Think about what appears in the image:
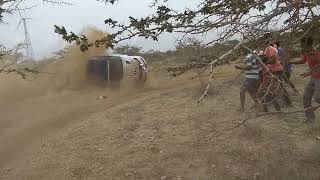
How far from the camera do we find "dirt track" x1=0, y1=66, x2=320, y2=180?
8195 mm

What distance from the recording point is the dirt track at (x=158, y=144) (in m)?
8.20

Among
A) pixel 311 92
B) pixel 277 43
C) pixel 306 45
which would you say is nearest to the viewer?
pixel 277 43

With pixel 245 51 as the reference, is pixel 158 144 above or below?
below

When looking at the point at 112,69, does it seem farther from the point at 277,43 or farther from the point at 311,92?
the point at 277,43

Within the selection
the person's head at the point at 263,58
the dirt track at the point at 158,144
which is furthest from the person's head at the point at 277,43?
the dirt track at the point at 158,144

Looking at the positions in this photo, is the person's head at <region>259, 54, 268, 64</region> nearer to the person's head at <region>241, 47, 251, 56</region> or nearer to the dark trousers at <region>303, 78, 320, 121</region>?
the person's head at <region>241, 47, 251, 56</region>

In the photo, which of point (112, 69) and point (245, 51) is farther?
point (112, 69)

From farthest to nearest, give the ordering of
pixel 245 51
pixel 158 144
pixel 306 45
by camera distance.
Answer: pixel 158 144, pixel 306 45, pixel 245 51

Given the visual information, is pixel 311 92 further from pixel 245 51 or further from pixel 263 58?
pixel 245 51

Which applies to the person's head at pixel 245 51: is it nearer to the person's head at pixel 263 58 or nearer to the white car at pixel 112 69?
the person's head at pixel 263 58

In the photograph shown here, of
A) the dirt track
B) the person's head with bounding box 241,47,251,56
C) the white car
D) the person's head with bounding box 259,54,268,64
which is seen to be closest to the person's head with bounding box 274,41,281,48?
the person's head with bounding box 259,54,268,64

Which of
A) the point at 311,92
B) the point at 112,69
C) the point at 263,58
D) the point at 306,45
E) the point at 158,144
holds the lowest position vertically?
the point at 158,144

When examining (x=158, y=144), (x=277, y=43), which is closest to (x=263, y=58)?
(x=277, y=43)

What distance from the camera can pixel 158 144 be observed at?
962cm
